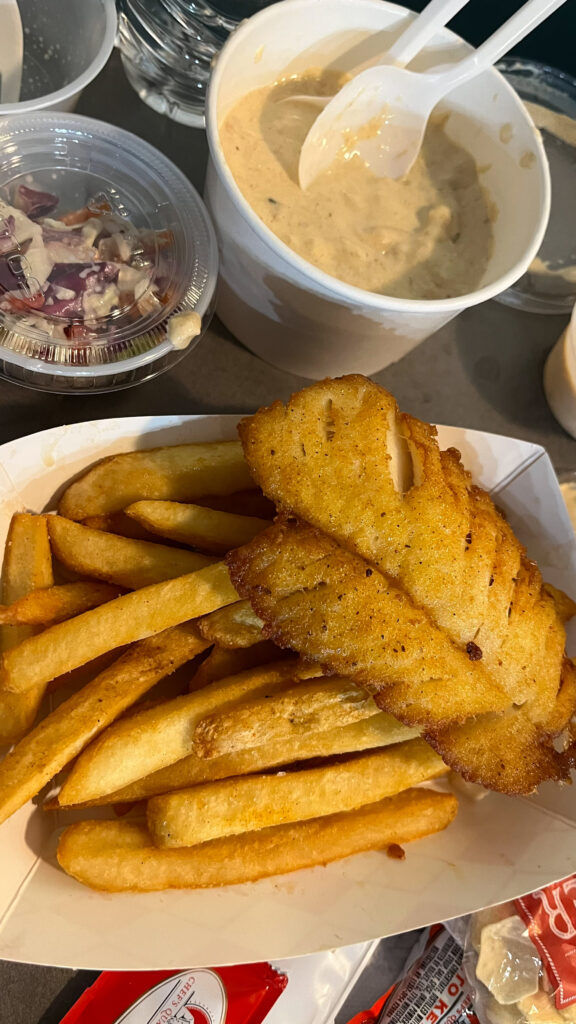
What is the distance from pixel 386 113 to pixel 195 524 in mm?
986

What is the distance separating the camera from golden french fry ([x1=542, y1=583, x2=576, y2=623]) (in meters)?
1.41

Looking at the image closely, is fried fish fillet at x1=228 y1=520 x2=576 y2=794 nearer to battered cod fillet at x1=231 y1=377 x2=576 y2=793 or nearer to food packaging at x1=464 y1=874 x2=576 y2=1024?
battered cod fillet at x1=231 y1=377 x2=576 y2=793

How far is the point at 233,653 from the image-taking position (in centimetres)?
136

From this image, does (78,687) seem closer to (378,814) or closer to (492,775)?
(378,814)

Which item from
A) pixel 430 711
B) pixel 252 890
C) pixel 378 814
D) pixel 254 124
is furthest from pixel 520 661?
pixel 254 124

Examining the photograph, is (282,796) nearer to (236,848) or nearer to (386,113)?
(236,848)

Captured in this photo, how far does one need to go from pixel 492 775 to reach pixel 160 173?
4.54 feet

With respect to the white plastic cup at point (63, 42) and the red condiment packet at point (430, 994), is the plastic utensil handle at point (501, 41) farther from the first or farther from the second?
the red condiment packet at point (430, 994)

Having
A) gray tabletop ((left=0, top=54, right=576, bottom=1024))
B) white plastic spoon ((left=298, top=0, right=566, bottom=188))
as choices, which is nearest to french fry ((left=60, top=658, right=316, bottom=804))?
gray tabletop ((left=0, top=54, right=576, bottom=1024))

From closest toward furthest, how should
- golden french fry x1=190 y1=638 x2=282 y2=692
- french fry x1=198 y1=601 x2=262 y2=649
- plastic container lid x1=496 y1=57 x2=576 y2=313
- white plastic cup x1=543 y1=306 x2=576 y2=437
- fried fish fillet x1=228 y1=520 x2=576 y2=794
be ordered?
fried fish fillet x1=228 y1=520 x2=576 y2=794 → french fry x1=198 y1=601 x2=262 y2=649 → golden french fry x1=190 y1=638 x2=282 y2=692 → white plastic cup x1=543 y1=306 x2=576 y2=437 → plastic container lid x1=496 y1=57 x2=576 y2=313

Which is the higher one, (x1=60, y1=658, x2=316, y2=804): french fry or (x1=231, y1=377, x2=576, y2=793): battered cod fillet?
(x1=231, y1=377, x2=576, y2=793): battered cod fillet

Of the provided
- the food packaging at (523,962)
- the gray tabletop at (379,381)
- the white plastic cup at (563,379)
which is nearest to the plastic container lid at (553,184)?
the gray tabletop at (379,381)

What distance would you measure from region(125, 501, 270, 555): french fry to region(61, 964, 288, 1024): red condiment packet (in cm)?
86

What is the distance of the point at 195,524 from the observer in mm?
1324
